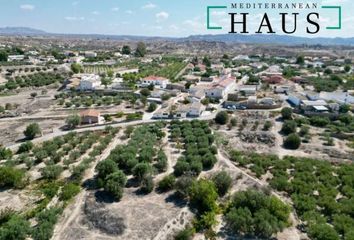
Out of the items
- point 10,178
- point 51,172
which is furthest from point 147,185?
point 10,178

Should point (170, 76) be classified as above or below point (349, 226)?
above

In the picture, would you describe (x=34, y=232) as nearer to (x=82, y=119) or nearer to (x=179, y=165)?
(x=179, y=165)

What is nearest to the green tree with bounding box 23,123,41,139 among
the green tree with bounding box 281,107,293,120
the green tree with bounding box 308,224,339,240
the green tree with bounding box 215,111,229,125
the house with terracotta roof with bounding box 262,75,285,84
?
the green tree with bounding box 215,111,229,125

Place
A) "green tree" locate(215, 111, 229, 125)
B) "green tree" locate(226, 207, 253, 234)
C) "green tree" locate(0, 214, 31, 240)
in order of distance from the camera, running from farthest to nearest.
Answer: "green tree" locate(215, 111, 229, 125), "green tree" locate(226, 207, 253, 234), "green tree" locate(0, 214, 31, 240)

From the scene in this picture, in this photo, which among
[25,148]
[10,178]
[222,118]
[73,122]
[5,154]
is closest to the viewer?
[10,178]

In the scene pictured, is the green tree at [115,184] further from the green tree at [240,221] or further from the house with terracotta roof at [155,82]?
the house with terracotta roof at [155,82]

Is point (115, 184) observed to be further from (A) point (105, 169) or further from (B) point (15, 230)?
(B) point (15, 230)

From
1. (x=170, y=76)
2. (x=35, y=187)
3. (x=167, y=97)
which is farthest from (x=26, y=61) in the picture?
(x=35, y=187)

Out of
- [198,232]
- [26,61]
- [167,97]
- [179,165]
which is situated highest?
[26,61]

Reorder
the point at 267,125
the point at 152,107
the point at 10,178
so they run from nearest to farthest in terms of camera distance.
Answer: the point at 10,178
the point at 267,125
the point at 152,107

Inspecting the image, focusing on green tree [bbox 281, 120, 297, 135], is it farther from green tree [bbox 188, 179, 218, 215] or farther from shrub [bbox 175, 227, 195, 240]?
shrub [bbox 175, 227, 195, 240]

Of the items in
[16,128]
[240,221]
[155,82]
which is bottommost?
[240,221]
